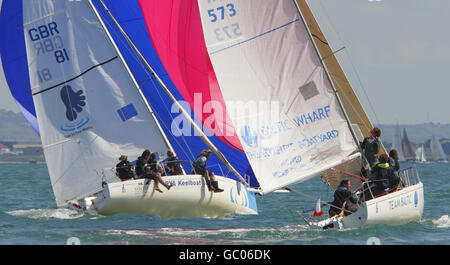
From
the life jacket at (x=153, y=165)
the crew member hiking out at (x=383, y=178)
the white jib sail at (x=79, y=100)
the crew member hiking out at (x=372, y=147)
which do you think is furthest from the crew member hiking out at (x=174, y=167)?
the crew member hiking out at (x=383, y=178)

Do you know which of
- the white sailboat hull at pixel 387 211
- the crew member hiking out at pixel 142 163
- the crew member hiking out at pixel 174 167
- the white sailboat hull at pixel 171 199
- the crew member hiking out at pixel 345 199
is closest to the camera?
the white sailboat hull at pixel 387 211

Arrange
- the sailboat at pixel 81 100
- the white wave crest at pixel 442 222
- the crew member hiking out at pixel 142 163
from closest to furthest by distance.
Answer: the white wave crest at pixel 442 222 < the crew member hiking out at pixel 142 163 < the sailboat at pixel 81 100

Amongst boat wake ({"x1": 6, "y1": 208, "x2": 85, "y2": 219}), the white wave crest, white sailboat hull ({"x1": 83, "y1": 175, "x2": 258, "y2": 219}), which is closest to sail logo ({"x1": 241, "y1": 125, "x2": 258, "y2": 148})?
white sailboat hull ({"x1": 83, "y1": 175, "x2": 258, "y2": 219})

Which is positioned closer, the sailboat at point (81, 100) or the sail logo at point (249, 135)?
the sail logo at point (249, 135)

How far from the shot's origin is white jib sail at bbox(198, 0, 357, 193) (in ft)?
44.6

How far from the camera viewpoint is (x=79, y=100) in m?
17.7

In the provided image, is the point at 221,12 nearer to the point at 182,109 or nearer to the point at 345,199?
the point at 345,199

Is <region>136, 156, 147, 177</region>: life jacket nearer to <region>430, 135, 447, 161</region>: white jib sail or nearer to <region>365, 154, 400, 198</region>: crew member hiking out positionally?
<region>365, 154, 400, 198</region>: crew member hiking out

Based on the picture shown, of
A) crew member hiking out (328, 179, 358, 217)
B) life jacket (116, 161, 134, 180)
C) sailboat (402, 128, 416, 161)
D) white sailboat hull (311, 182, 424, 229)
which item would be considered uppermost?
life jacket (116, 161, 134, 180)

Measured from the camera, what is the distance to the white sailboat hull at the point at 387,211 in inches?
515

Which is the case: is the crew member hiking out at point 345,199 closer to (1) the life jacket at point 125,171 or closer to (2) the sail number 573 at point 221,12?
(2) the sail number 573 at point 221,12

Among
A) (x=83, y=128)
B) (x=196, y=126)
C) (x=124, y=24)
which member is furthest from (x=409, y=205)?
(x=124, y=24)

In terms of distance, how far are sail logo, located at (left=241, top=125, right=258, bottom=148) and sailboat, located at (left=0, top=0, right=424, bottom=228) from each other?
0.02 meters

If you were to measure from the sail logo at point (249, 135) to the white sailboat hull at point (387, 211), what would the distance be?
1.69 meters
